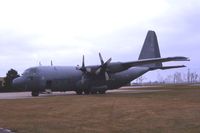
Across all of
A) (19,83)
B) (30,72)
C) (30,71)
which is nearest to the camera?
(19,83)

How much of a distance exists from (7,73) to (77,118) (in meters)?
72.9

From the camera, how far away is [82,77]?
44844 mm

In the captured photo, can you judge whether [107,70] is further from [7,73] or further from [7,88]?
[7,73]

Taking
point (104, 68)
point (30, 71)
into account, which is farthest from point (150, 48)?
point (30, 71)

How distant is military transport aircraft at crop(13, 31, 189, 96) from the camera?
41969 millimetres

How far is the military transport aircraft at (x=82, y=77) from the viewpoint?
41969 mm

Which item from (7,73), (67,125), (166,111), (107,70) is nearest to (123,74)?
(107,70)

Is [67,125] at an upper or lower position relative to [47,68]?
lower

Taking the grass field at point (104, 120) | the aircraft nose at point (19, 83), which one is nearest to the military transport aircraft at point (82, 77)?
the aircraft nose at point (19, 83)

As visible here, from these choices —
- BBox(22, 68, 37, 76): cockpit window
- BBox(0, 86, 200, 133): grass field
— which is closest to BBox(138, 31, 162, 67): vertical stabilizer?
BBox(22, 68, 37, 76): cockpit window

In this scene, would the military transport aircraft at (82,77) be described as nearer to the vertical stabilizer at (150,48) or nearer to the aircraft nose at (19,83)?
the aircraft nose at (19,83)

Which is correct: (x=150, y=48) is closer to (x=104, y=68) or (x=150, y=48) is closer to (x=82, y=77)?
(x=104, y=68)

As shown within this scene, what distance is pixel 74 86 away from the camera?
1758 inches

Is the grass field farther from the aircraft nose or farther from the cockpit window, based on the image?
the cockpit window
